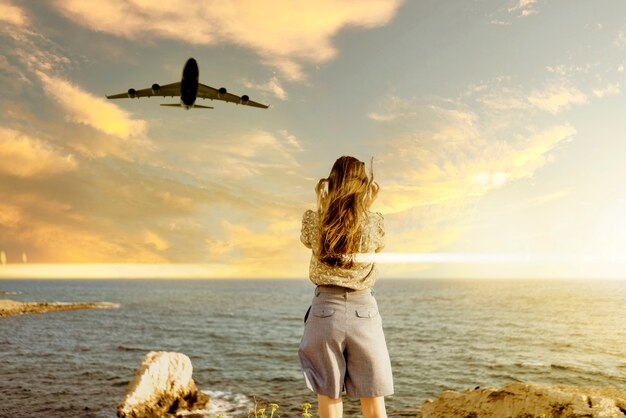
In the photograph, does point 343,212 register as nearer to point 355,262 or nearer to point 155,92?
point 355,262

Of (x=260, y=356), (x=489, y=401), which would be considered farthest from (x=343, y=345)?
(x=260, y=356)

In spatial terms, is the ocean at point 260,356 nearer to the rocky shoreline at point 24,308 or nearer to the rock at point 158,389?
the rock at point 158,389

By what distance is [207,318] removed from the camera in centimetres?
6850

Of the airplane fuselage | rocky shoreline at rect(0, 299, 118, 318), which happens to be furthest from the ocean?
the airplane fuselage

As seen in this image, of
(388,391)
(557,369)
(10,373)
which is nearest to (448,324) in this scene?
(557,369)

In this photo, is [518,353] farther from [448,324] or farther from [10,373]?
[10,373]

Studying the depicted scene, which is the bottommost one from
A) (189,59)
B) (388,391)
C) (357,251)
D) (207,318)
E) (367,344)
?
(207,318)

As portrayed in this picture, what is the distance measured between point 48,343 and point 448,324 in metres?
41.4

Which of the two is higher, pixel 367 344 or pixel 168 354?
pixel 367 344

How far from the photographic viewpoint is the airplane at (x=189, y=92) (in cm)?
2548

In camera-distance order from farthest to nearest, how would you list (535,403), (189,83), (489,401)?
(189,83), (489,401), (535,403)

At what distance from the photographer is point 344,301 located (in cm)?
343

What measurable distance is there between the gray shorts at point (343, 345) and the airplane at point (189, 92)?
23.9 metres

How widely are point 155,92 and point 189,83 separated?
8.06ft
